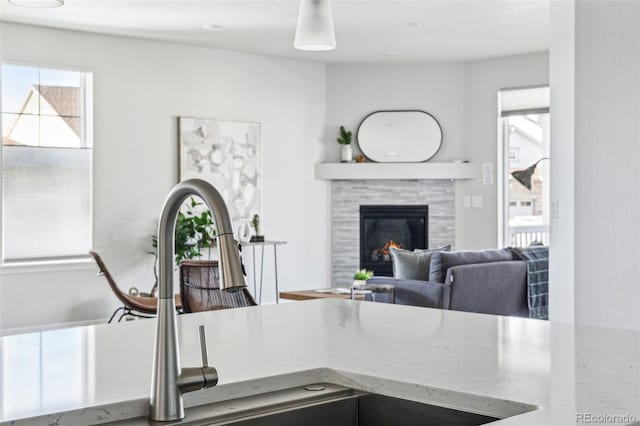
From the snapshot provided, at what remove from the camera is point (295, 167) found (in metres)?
8.79

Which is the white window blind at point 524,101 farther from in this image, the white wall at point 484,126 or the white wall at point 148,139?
the white wall at point 148,139

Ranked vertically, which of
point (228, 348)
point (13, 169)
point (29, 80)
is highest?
point (29, 80)

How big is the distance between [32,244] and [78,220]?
459 millimetres

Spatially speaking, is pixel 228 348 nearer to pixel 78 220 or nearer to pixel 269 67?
pixel 78 220

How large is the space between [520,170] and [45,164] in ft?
16.1

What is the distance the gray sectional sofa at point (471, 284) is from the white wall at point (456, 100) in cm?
252

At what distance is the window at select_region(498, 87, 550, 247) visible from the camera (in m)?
8.52

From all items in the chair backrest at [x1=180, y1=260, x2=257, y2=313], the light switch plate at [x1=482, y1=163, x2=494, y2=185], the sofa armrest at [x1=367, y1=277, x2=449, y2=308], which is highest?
the light switch plate at [x1=482, y1=163, x2=494, y2=185]

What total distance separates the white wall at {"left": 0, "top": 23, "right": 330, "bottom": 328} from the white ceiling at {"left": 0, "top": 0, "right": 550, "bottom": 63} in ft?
0.72

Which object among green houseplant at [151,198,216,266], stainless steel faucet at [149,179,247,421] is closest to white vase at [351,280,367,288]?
green houseplant at [151,198,216,266]

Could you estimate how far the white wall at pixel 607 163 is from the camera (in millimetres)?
3807

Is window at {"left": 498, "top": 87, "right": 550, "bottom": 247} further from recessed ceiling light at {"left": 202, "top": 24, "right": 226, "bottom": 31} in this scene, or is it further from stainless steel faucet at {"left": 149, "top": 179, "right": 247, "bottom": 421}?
stainless steel faucet at {"left": 149, "top": 179, "right": 247, "bottom": 421}

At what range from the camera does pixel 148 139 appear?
7.51 metres

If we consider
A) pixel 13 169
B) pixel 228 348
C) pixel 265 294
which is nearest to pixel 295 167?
pixel 265 294
